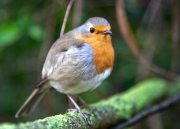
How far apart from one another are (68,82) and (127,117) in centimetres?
60

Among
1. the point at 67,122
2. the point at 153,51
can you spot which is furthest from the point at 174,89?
the point at 67,122

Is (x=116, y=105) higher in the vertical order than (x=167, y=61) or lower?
higher

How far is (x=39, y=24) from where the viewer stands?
14.5ft

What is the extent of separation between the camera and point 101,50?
346 cm

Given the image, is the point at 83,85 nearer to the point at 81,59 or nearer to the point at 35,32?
the point at 81,59

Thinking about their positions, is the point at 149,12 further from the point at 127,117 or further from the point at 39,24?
the point at 127,117

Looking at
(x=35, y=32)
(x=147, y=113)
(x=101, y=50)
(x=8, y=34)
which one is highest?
(x=8, y=34)

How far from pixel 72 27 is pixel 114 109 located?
113 cm

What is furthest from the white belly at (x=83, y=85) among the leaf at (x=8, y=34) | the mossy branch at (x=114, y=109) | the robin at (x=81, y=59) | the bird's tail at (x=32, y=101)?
the leaf at (x=8, y=34)

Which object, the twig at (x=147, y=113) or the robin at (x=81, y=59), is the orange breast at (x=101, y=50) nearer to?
the robin at (x=81, y=59)

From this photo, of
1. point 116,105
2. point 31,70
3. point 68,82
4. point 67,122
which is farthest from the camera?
point 31,70

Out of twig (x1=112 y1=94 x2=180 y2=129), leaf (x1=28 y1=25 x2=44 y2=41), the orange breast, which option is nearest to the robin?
the orange breast

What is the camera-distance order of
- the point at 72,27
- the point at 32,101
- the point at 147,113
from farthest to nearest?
the point at 72,27 < the point at 32,101 < the point at 147,113

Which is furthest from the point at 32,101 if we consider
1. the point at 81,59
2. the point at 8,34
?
the point at 81,59
